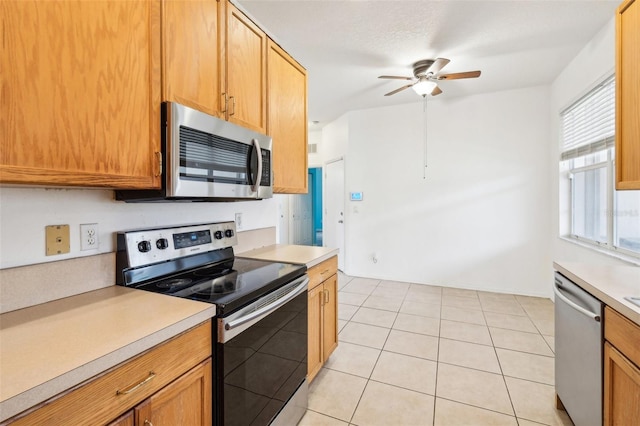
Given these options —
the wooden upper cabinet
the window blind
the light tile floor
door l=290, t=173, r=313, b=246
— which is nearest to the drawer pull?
the light tile floor

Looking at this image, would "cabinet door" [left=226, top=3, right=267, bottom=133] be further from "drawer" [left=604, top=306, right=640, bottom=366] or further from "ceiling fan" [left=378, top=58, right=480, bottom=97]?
"drawer" [left=604, top=306, right=640, bottom=366]

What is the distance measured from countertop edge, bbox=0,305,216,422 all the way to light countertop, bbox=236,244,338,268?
927 mm

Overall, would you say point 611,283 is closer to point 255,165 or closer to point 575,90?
point 255,165

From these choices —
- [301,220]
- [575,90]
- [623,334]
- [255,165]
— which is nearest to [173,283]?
[255,165]

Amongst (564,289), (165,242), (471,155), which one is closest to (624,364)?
(564,289)

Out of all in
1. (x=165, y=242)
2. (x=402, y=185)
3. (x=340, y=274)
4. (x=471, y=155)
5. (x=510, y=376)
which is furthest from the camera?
(x=340, y=274)

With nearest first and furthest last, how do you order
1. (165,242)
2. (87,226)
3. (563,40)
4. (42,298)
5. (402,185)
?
(42,298)
(87,226)
(165,242)
(563,40)
(402,185)

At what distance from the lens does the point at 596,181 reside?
2.81 metres

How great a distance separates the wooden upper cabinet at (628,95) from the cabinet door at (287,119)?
1.85m

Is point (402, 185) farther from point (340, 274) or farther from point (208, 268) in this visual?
point (208, 268)

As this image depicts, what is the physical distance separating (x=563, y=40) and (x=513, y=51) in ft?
1.22

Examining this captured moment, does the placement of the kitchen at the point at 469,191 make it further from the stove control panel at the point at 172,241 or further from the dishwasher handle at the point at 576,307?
the dishwasher handle at the point at 576,307

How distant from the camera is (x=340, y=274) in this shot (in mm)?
4984

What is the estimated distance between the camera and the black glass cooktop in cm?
119
